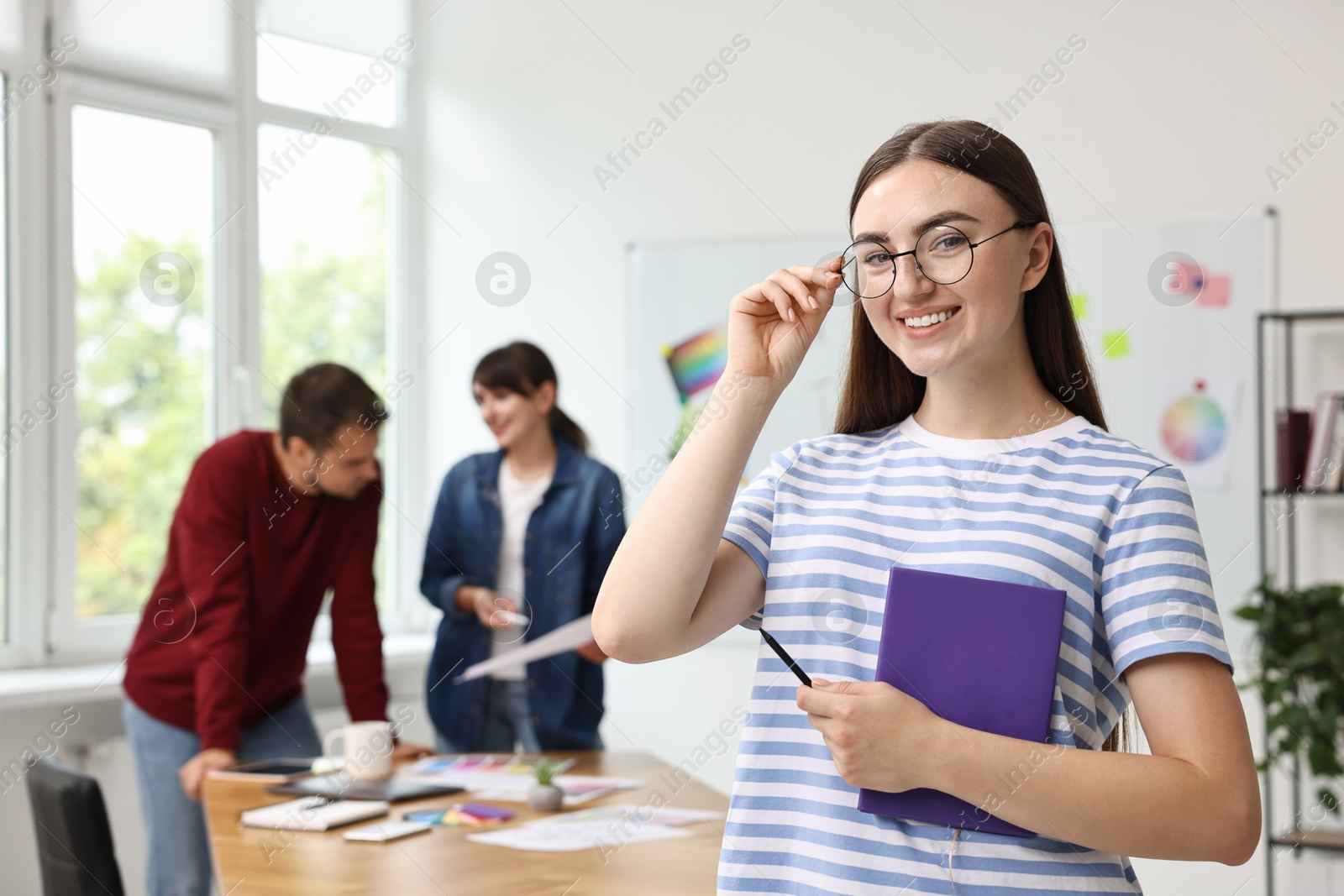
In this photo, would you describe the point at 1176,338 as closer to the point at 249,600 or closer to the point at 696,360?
the point at 696,360

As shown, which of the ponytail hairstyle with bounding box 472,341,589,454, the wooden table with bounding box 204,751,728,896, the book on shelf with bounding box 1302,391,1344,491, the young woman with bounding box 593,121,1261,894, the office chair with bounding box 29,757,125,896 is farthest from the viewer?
the book on shelf with bounding box 1302,391,1344,491

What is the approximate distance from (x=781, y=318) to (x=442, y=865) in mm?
1134

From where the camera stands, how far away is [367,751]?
2.43 meters

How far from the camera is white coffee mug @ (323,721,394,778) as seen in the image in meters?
2.42

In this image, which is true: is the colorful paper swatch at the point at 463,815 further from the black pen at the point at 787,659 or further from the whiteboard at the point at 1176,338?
the whiteboard at the point at 1176,338

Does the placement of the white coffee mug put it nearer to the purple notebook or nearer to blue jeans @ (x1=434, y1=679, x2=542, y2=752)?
blue jeans @ (x1=434, y1=679, x2=542, y2=752)

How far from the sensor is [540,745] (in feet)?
9.67

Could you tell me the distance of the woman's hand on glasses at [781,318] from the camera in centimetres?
108

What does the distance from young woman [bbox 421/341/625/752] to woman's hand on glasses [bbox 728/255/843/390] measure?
6.10 feet

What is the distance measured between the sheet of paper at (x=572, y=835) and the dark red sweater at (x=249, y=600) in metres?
0.90

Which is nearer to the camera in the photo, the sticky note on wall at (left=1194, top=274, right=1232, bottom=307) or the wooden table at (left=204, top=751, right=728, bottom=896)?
the wooden table at (left=204, top=751, right=728, bottom=896)

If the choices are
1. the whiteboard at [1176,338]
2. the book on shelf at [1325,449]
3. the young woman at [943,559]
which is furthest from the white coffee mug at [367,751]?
the book on shelf at [1325,449]

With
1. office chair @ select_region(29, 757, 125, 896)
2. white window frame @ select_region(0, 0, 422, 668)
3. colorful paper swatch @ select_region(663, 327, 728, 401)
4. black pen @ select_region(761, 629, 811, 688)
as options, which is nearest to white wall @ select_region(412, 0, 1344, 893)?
colorful paper swatch @ select_region(663, 327, 728, 401)

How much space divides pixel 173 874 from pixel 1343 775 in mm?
2853
